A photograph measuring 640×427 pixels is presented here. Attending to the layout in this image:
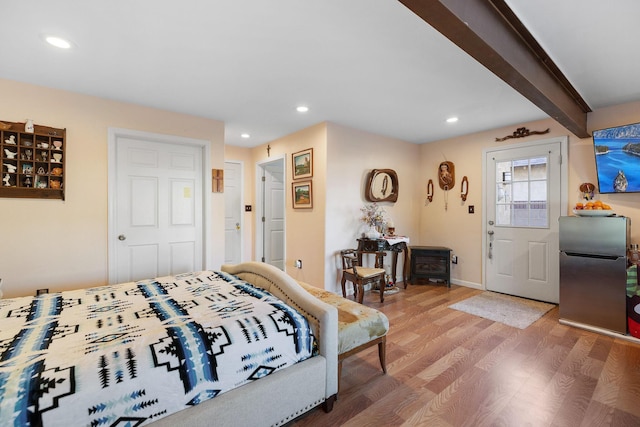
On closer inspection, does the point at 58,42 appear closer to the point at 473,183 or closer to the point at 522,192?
the point at 473,183

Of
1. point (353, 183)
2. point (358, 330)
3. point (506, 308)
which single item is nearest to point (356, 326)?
point (358, 330)

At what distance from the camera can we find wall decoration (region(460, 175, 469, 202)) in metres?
4.42

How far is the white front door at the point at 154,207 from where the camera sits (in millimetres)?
3057

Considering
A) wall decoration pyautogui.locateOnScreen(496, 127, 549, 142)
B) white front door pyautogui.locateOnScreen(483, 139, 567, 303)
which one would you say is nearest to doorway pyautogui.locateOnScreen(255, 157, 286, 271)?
white front door pyautogui.locateOnScreen(483, 139, 567, 303)

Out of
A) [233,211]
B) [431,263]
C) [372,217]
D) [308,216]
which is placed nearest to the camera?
[308,216]

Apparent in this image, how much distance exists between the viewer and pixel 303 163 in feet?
13.4

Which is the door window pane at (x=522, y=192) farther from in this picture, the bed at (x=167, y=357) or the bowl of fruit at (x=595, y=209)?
the bed at (x=167, y=357)

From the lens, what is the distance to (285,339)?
1.57 m

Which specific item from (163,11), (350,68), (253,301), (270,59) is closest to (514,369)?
(253,301)

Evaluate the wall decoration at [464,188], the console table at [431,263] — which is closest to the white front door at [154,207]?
the console table at [431,263]

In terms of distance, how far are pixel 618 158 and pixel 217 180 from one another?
4419 millimetres

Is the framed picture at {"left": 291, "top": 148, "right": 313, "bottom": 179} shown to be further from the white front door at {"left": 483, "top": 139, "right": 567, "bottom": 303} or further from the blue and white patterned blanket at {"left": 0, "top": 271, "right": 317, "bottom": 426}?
the white front door at {"left": 483, "top": 139, "right": 567, "bottom": 303}

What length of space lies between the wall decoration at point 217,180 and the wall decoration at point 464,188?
3520 millimetres

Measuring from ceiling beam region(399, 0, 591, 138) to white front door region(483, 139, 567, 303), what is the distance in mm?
1251
